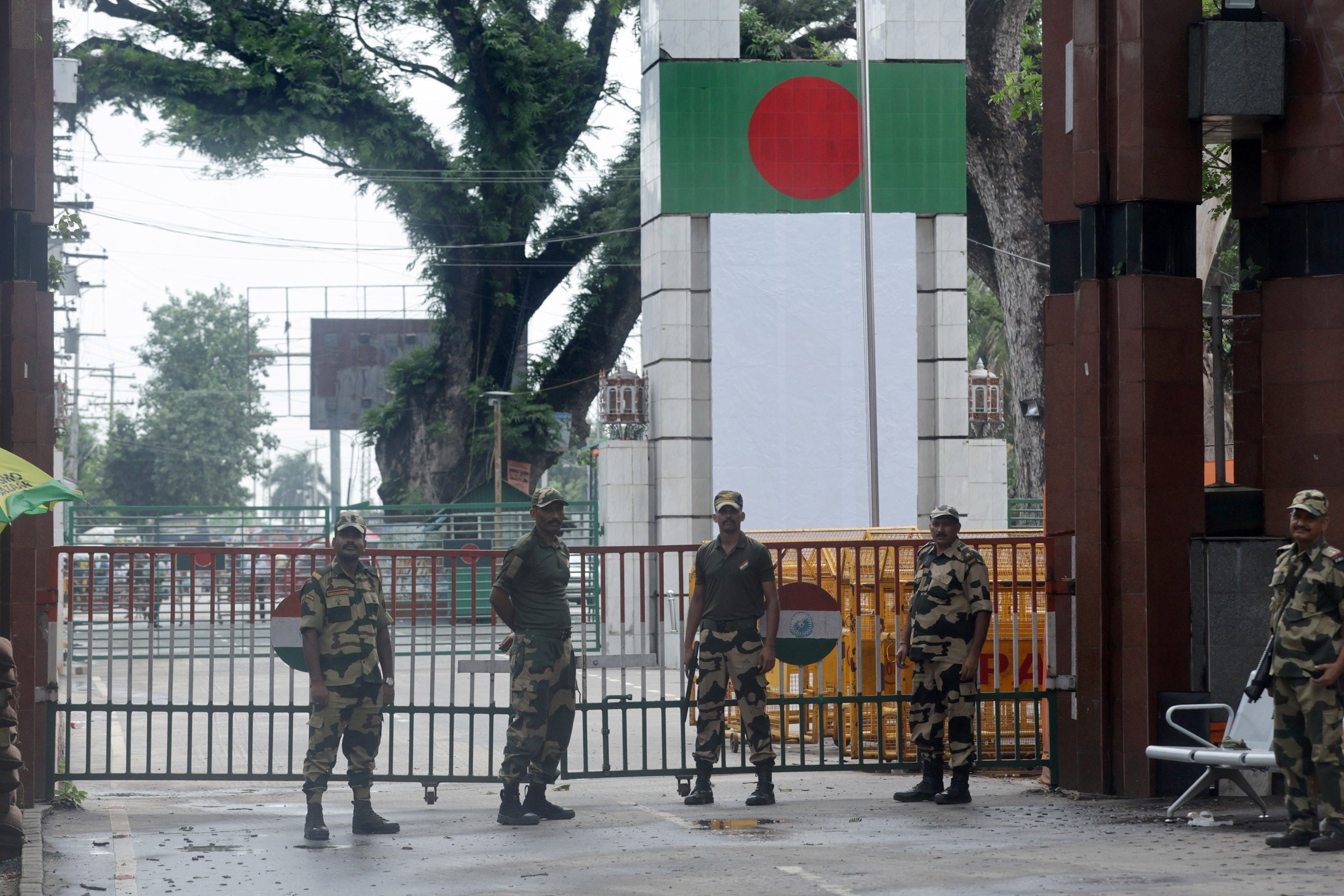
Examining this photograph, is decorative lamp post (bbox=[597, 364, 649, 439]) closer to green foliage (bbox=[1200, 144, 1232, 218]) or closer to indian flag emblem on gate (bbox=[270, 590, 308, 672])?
green foliage (bbox=[1200, 144, 1232, 218])

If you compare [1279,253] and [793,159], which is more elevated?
[793,159]

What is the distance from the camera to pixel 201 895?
7.23 m

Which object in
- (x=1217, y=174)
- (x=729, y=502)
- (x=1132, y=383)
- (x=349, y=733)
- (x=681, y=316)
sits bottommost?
(x=349, y=733)

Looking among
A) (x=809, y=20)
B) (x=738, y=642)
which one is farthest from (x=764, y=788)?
(x=809, y=20)

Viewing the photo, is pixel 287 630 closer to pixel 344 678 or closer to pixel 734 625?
pixel 344 678

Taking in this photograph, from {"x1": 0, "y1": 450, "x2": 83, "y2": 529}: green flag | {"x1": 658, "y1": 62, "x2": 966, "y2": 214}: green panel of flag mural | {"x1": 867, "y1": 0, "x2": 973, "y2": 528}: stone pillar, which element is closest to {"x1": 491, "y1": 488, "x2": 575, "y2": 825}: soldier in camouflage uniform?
{"x1": 0, "y1": 450, "x2": 83, "y2": 529}: green flag

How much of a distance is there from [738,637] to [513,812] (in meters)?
1.77

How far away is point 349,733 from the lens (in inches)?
350

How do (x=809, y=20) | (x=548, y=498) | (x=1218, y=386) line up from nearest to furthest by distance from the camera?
(x=548, y=498) < (x=1218, y=386) < (x=809, y=20)

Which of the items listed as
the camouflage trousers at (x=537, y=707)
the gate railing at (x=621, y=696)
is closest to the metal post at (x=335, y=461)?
the gate railing at (x=621, y=696)

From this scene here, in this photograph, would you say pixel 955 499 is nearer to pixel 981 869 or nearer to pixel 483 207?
pixel 981 869

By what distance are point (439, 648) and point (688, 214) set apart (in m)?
8.46

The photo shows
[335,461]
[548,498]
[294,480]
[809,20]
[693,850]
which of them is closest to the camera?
[693,850]

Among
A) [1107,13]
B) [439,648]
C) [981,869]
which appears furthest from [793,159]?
[981,869]
